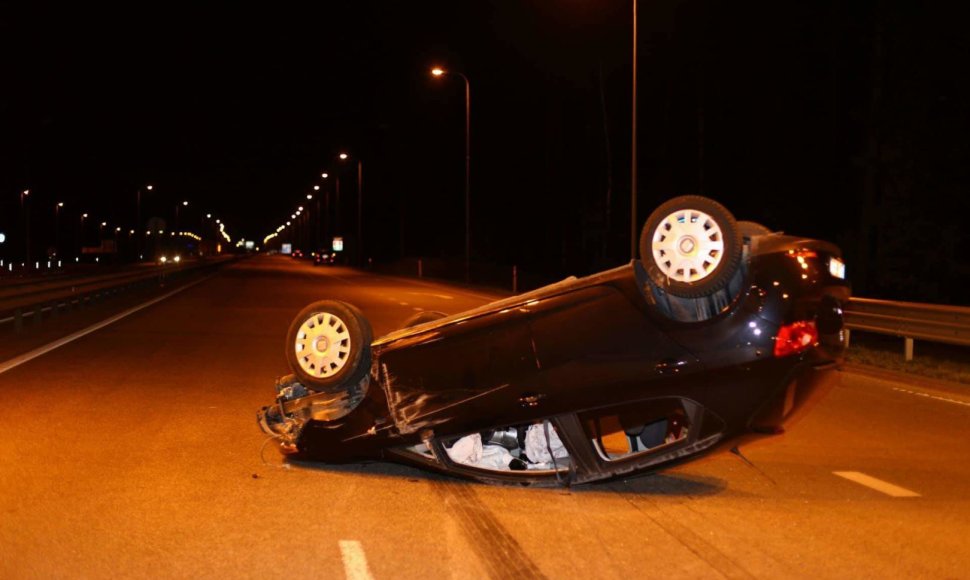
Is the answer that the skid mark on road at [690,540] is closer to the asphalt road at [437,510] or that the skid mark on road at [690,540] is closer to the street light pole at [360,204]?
the asphalt road at [437,510]

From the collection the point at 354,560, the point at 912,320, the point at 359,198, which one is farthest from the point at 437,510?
the point at 359,198

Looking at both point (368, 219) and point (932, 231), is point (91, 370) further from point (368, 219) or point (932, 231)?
point (368, 219)

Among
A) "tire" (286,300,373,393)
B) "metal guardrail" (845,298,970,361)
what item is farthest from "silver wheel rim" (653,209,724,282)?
"metal guardrail" (845,298,970,361)

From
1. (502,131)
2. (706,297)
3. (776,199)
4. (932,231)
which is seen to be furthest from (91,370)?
(502,131)

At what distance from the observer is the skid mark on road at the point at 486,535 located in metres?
5.43

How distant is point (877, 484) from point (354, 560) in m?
4.11

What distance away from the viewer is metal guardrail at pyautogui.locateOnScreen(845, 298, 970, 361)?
14.9 metres

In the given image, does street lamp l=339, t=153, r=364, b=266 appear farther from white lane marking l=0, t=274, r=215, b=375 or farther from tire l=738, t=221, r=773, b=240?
tire l=738, t=221, r=773, b=240

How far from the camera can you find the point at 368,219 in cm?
11662

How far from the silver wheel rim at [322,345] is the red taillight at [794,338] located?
3.00 metres

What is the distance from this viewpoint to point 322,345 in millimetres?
7566

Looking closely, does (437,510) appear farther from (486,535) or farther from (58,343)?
(58,343)

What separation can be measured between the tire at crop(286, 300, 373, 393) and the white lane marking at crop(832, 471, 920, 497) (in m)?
3.71

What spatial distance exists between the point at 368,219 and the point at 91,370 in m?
103
